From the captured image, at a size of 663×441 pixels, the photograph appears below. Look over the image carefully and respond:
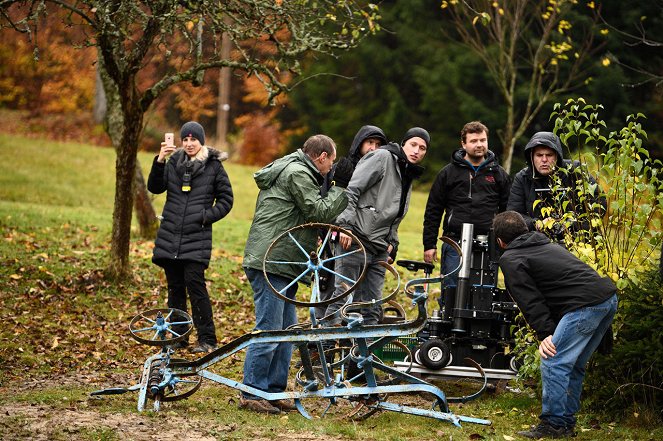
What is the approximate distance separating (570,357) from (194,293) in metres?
3.86

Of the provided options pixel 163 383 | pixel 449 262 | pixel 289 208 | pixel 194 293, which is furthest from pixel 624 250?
pixel 194 293

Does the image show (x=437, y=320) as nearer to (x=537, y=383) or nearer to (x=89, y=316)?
(x=537, y=383)

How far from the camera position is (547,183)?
7840 mm

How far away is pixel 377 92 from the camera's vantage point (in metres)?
32.8

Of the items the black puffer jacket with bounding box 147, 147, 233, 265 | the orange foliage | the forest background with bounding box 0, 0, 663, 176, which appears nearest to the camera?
the black puffer jacket with bounding box 147, 147, 233, 265

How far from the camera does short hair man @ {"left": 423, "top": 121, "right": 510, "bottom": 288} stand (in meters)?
8.03

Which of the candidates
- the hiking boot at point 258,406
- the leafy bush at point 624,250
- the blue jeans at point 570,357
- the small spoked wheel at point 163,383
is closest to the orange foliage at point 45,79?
the small spoked wheel at point 163,383

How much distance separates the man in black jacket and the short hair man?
1898mm

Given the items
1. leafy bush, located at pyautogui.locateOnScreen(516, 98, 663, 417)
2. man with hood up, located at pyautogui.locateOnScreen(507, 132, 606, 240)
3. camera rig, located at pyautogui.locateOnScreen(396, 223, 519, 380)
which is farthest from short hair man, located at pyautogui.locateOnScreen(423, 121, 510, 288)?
leafy bush, located at pyautogui.locateOnScreen(516, 98, 663, 417)

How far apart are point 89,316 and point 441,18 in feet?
77.7

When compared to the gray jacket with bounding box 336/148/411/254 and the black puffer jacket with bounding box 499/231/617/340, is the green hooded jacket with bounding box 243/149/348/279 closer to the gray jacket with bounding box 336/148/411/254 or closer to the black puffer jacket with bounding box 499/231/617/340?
the gray jacket with bounding box 336/148/411/254

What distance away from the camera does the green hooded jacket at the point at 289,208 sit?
6.55m

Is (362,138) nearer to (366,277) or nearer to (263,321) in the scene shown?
(366,277)

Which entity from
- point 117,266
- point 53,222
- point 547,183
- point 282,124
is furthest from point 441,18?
point 547,183
